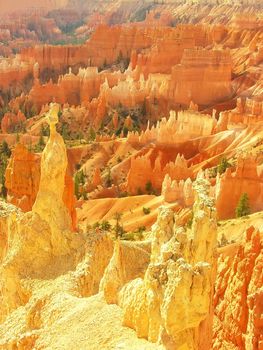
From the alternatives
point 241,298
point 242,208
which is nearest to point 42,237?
point 241,298

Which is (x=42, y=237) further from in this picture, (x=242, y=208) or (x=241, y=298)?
(x=242, y=208)

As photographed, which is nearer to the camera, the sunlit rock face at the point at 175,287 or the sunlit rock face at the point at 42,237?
the sunlit rock face at the point at 175,287

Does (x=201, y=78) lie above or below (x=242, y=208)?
below

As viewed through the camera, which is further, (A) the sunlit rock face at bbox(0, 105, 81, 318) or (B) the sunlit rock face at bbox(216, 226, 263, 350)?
(B) the sunlit rock face at bbox(216, 226, 263, 350)

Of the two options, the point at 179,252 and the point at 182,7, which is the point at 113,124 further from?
the point at 182,7

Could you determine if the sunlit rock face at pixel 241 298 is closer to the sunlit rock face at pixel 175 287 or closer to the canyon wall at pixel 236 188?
the sunlit rock face at pixel 175 287

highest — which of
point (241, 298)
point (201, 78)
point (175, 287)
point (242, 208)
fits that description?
point (175, 287)

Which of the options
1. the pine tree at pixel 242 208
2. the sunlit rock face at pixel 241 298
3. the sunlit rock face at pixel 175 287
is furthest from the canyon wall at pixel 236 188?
the sunlit rock face at pixel 175 287

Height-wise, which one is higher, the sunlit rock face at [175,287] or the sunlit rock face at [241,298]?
the sunlit rock face at [175,287]

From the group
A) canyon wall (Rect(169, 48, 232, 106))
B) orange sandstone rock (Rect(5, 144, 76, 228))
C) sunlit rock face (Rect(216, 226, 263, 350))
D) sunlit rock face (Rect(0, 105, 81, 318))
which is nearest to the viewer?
sunlit rock face (Rect(0, 105, 81, 318))

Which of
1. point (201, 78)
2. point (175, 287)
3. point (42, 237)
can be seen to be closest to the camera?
point (175, 287)

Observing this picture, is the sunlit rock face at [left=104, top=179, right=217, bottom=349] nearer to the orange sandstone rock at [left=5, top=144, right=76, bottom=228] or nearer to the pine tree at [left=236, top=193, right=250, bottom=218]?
the orange sandstone rock at [left=5, top=144, right=76, bottom=228]

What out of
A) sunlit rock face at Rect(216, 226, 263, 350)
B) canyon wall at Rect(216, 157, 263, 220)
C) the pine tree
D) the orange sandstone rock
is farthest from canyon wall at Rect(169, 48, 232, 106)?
sunlit rock face at Rect(216, 226, 263, 350)

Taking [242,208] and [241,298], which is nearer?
[241,298]
